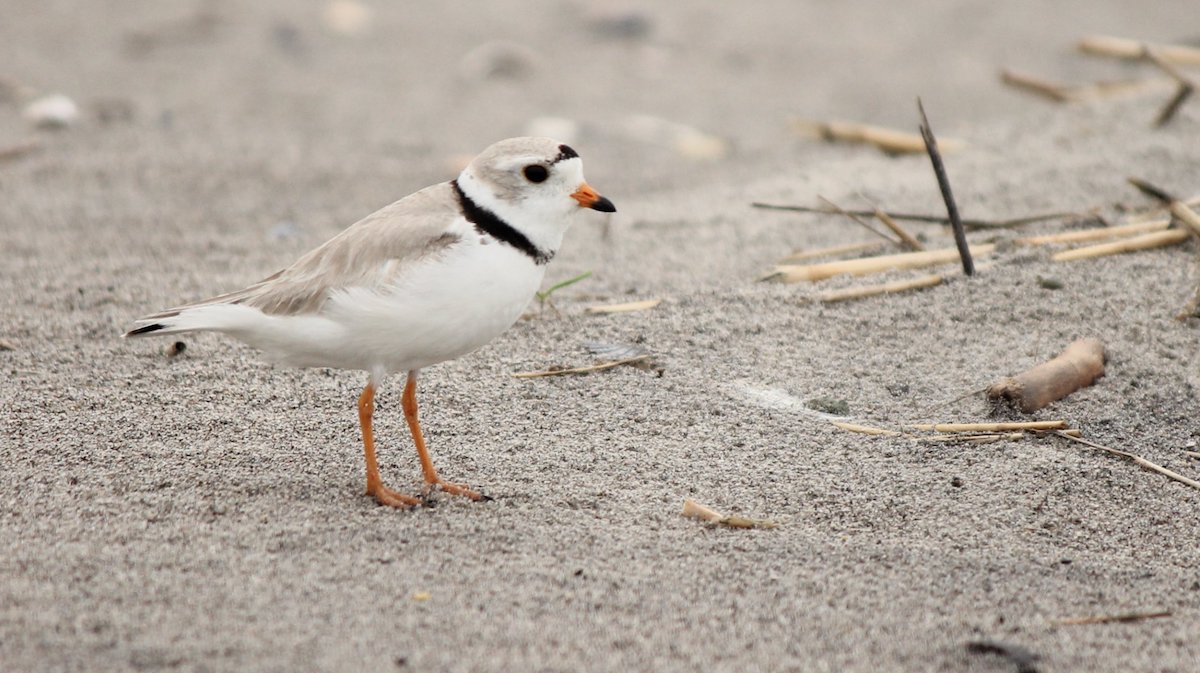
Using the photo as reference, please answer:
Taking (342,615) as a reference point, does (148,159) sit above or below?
below

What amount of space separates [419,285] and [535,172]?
45 cm

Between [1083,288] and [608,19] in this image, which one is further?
Result: [608,19]

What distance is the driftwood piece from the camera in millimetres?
3787

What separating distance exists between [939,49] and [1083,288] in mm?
6271

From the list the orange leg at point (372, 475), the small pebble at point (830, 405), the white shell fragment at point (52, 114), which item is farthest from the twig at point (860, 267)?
the white shell fragment at point (52, 114)

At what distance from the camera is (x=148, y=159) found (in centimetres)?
698

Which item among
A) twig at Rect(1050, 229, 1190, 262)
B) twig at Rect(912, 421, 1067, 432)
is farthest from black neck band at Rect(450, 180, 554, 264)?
twig at Rect(1050, 229, 1190, 262)

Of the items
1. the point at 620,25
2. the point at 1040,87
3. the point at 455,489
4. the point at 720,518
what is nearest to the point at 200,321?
the point at 455,489

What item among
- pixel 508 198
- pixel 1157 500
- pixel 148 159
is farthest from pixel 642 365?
pixel 148 159

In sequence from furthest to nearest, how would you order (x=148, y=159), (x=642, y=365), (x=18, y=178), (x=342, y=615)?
(x=148, y=159) → (x=18, y=178) → (x=642, y=365) → (x=342, y=615)

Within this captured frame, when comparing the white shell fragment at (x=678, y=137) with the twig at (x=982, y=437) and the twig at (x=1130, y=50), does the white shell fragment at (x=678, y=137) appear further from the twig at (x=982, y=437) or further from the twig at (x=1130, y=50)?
the twig at (x=982, y=437)

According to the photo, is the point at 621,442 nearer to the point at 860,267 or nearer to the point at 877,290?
the point at 877,290

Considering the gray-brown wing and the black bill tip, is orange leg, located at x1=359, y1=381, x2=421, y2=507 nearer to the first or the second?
the gray-brown wing

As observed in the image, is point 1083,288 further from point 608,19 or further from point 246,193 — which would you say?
point 608,19
